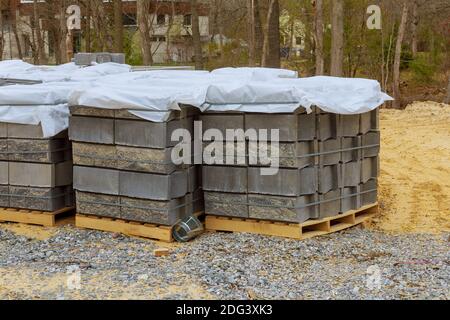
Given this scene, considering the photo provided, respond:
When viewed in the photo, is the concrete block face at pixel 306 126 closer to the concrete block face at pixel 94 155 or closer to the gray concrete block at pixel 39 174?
the concrete block face at pixel 94 155

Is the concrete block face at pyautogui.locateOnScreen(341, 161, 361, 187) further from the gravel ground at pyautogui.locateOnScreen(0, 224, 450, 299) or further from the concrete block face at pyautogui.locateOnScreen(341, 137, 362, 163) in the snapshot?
the gravel ground at pyautogui.locateOnScreen(0, 224, 450, 299)

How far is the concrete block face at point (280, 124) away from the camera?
331 inches

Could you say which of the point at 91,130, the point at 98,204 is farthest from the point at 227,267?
the point at 91,130

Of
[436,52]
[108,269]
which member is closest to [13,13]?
[436,52]

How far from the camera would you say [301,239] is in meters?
8.65

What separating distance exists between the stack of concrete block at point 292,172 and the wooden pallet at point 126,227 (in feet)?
2.15

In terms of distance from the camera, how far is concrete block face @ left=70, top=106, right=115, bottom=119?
8867mm

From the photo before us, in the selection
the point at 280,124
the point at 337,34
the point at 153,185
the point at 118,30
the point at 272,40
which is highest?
the point at 118,30

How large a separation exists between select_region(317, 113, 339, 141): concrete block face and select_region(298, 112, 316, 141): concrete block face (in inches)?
3.8

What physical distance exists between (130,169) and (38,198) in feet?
5.28

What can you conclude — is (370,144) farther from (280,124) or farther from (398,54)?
(398,54)

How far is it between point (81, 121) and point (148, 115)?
111cm

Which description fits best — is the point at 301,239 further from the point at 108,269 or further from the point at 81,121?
the point at 81,121

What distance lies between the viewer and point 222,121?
345 inches
